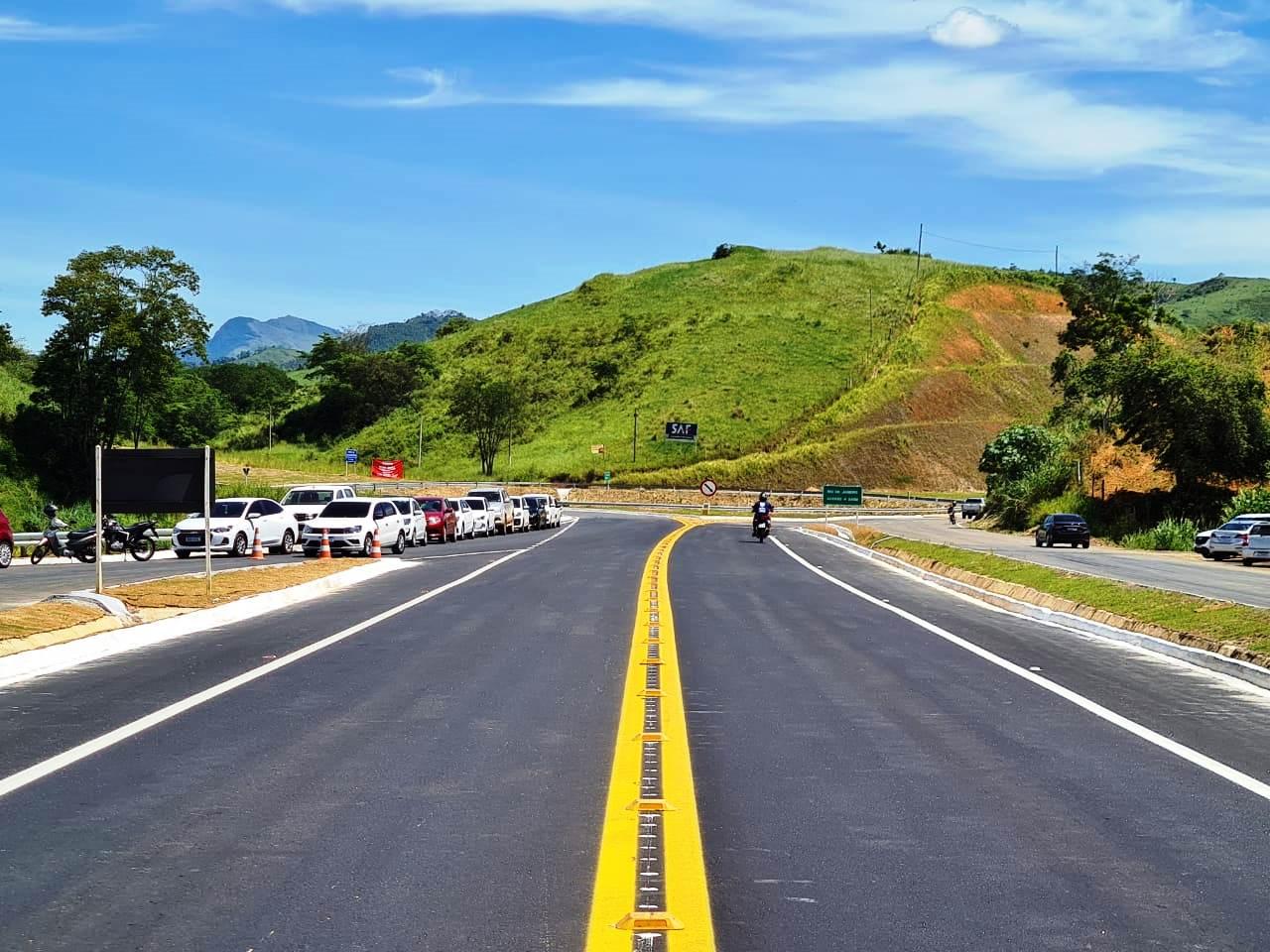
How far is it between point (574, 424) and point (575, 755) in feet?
405

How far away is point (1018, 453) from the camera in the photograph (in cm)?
7494

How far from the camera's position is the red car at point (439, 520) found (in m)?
48.3

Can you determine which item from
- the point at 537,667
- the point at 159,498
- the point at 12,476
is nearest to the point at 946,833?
the point at 537,667

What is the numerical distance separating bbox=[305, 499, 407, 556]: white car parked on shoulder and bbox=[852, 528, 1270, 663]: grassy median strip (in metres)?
16.2

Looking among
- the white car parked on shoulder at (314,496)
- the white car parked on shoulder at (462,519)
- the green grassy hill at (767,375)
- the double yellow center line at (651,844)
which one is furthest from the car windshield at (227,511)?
the green grassy hill at (767,375)

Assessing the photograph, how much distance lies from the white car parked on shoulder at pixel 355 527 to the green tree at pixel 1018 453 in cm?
4218

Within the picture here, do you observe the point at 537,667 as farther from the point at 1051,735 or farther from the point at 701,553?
the point at 701,553

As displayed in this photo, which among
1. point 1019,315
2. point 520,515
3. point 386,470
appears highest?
point 1019,315

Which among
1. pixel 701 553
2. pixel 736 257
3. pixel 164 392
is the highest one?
pixel 736 257

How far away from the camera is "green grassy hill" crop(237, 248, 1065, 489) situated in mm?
116125

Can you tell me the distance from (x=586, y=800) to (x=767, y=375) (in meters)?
127

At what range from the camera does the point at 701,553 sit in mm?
41000


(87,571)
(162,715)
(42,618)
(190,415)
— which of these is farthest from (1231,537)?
(190,415)

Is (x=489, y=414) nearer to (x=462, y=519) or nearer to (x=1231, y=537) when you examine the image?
(x=462, y=519)
